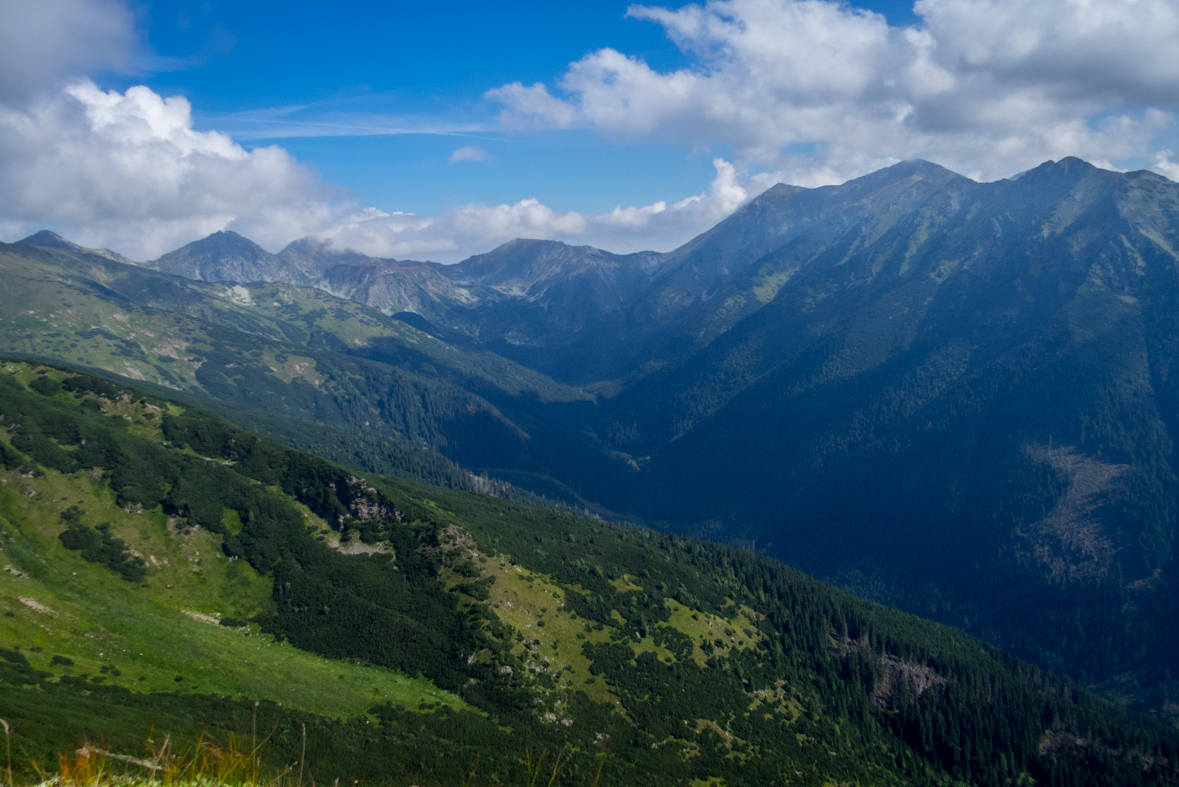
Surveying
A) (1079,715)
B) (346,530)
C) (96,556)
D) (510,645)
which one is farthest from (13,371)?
(1079,715)

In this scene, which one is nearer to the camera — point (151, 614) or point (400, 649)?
point (151, 614)

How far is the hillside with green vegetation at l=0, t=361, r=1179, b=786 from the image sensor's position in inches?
4218

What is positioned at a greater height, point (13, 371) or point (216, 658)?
point (13, 371)

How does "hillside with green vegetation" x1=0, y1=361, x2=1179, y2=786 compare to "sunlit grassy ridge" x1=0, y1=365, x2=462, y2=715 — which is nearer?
"hillside with green vegetation" x1=0, y1=361, x2=1179, y2=786

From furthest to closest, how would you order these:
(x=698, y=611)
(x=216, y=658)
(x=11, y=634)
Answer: (x=698, y=611), (x=216, y=658), (x=11, y=634)

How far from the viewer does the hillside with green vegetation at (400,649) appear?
107125 millimetres

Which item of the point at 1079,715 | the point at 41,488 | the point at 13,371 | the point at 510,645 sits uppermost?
the point at 13,371

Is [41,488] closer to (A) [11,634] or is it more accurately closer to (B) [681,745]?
(A) [11,634]

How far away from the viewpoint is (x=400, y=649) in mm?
140625

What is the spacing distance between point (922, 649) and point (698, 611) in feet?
258

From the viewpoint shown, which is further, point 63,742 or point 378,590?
point 378,590

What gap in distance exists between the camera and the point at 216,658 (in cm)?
11838

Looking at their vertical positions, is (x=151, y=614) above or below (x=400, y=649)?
above

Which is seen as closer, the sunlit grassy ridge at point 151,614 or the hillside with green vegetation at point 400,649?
the hillside with green vegetation at point 400,649
